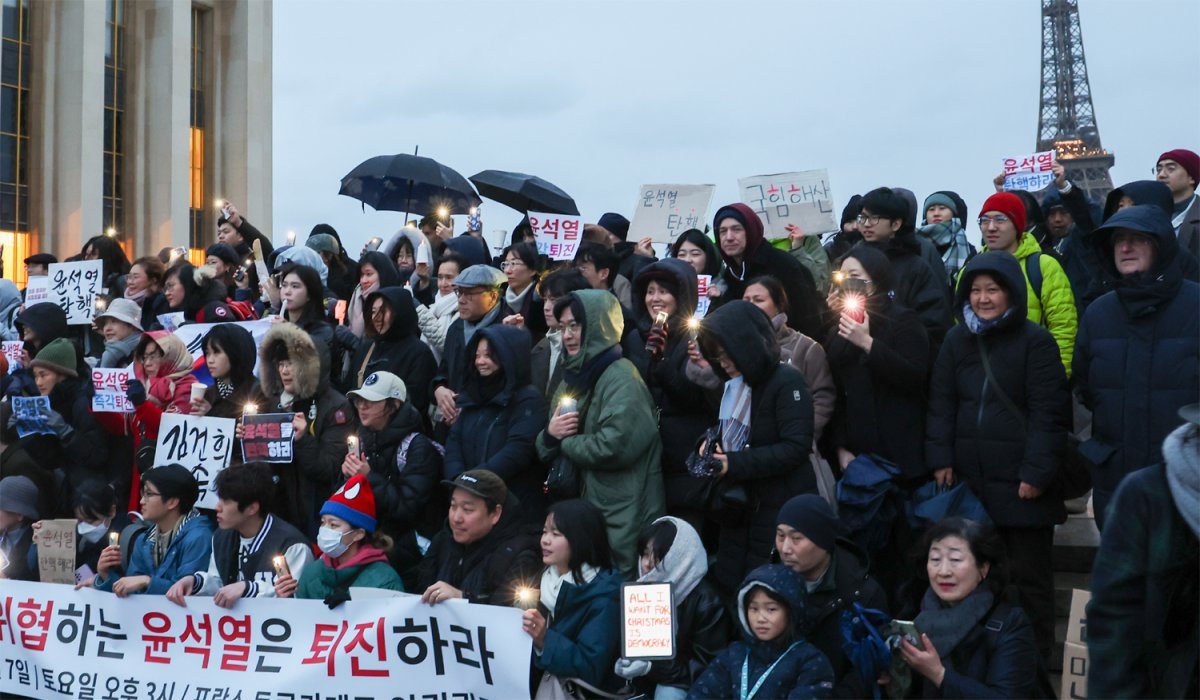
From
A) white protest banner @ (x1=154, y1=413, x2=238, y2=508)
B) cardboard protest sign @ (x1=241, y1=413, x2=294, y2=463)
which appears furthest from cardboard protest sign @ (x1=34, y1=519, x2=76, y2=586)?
cardboard protest sign @ (x1=241, y1=413, x2=294, y2=463)

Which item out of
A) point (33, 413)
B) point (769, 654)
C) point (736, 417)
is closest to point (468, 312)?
point (736, 417)

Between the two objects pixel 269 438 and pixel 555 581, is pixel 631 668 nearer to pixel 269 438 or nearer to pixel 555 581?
pixel 555 581

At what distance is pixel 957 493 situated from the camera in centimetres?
631

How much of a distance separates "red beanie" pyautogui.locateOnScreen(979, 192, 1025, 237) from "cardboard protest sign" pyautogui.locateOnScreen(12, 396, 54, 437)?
20.0ft

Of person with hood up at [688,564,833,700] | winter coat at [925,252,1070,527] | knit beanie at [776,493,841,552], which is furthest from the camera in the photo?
winter coat at [925,252,1070,527]

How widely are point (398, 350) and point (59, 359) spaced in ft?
8.43

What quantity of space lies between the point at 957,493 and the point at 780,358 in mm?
1130

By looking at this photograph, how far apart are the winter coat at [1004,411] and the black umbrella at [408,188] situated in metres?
7.69

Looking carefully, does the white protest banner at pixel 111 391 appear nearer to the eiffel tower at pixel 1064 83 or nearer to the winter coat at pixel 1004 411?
the winter coat at pixel 1004 411

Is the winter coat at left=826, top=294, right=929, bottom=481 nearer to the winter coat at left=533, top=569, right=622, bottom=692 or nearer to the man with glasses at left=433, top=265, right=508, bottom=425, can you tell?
the winter coat at left=533, top=569, right=622, bottom=692

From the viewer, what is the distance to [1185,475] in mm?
3072

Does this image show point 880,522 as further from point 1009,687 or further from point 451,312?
point 451,312

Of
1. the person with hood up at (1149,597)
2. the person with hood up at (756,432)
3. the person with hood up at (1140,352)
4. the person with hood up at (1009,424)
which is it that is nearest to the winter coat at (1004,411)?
the person with hood up at (1009,424)

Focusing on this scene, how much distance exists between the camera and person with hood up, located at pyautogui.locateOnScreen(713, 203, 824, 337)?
7.88 metres
